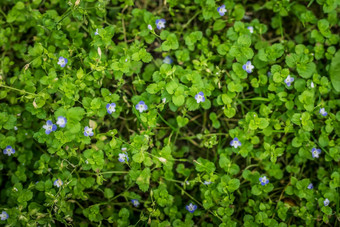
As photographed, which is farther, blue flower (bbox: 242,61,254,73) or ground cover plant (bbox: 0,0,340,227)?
blue flower (bbox: 242,61,254,73)

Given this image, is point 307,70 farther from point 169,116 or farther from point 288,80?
point 169,116

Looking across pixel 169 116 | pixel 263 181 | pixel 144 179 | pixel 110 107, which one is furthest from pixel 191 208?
pixel 110 107

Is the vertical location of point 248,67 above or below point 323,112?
above

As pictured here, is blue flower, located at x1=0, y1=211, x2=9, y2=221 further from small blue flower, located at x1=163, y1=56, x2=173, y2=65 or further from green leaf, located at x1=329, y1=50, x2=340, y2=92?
Result: green leaf, located at x1=329, y1=50, x2=340, y2=92

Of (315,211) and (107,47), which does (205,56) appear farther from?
(315,211)

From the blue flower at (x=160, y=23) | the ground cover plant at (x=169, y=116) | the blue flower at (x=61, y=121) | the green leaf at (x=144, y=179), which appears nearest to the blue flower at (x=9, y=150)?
the ground cover plant at (x=169, y=116)

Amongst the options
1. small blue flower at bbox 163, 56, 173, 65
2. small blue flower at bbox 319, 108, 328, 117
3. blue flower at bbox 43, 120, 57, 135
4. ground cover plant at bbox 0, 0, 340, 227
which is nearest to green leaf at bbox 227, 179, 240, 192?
→ ground cover plant at bbox 0, 0, 340, 227

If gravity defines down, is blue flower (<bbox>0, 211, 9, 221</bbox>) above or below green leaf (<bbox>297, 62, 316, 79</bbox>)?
below

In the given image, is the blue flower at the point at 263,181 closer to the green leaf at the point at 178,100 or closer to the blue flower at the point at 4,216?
the green leaf at the point at 178,100
